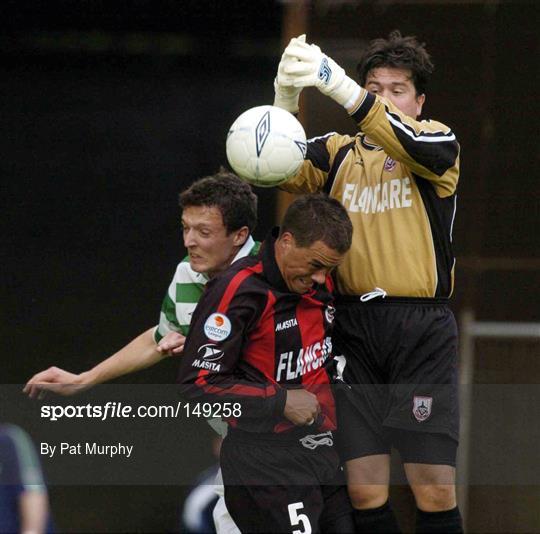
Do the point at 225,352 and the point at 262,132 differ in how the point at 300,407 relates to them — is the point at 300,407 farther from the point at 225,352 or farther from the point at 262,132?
the point at 262,132

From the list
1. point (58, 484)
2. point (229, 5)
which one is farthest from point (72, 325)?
point (229, 5)

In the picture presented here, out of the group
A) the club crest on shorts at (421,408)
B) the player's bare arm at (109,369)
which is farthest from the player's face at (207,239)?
the club crest on shorts at (421,408)

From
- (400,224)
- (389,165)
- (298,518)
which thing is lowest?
(298,518)

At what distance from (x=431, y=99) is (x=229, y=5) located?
42.2 inches

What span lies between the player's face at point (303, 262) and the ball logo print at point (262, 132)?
0.97 feet

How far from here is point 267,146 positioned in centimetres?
375

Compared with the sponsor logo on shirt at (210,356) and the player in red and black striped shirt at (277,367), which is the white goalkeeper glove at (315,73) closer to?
the player in red and black striped shirt at (277,367)

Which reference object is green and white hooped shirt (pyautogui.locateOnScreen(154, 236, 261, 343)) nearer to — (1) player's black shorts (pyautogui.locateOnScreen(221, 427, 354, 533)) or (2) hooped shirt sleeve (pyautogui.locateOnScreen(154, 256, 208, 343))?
(2) hooped shirt sleeve (pyautogui.locateOnScreen(154, 256, 208, 343))

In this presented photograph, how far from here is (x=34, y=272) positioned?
19.3 ft

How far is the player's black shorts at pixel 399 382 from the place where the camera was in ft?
12.9

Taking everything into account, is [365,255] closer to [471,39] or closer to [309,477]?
[309,477]

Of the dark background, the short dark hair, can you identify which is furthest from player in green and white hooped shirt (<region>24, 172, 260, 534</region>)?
the dark background

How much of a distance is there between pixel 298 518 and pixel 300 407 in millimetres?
357

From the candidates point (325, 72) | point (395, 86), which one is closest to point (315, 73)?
point (325, 72)
